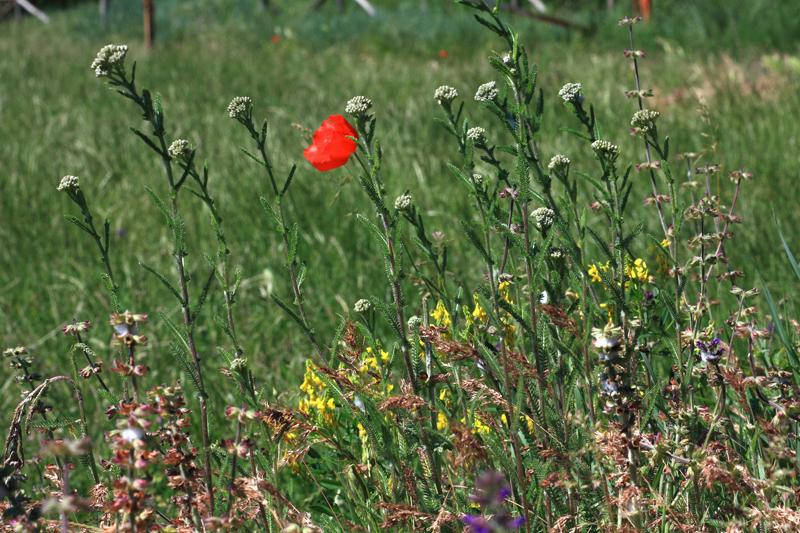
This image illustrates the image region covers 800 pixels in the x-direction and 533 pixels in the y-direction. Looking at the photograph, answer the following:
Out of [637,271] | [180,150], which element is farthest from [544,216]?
[180,150]

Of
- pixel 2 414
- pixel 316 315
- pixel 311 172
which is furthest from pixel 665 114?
pixel 2 414

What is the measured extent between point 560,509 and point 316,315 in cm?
167

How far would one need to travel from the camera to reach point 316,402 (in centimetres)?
185

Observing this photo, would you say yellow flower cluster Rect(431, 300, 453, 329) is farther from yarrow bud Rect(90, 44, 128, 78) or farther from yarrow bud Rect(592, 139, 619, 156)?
yarrow bud Rect(90, 44, 128, 78)

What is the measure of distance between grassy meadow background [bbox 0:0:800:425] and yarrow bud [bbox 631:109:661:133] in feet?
1.49

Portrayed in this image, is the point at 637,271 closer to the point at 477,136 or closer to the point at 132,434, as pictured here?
the point at 477,136

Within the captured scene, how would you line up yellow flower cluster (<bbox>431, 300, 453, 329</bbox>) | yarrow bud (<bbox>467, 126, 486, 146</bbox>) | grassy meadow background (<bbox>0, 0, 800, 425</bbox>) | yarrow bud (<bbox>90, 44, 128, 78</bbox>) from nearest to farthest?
yarrow bud (<bbox>90, 44, 128, 78</bbox>)
yarrow bud (<bbox>467, 126, 486, 146</bbox>)
yellow flower cluster (<bbox>431, 300, 453, 329</bbox>)
grassy meadow background (<bbox>0, 0, 800, 425</bbox>)

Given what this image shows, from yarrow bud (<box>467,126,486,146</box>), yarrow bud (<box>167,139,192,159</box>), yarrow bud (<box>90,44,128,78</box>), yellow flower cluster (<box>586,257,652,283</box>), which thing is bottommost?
yellow flower cluster (<box>586,257,652,283</box>)

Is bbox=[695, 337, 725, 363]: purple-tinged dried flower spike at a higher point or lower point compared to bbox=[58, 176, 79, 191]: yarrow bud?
lower

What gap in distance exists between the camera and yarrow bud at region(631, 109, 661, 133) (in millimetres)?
1434

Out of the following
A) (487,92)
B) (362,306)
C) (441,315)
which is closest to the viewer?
(487,92)

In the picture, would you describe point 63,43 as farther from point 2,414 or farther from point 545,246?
point 545,246

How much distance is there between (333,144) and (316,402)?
534 millimetres

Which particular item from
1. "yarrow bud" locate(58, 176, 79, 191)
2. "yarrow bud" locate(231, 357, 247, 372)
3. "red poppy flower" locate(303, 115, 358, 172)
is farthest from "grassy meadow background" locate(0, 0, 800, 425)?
"yarrow bud" locate(58, 176, 79, 191)
